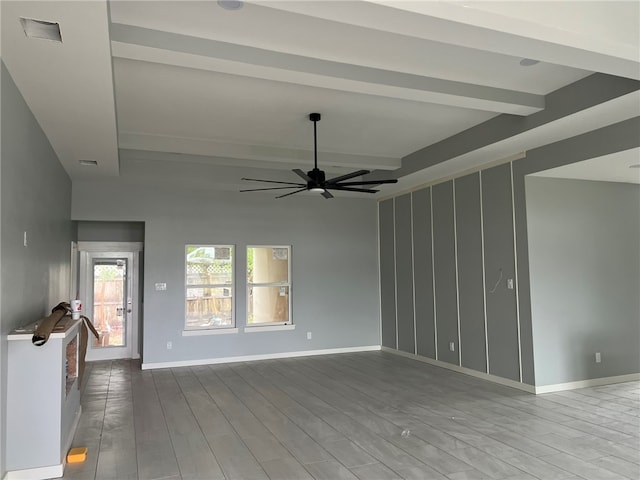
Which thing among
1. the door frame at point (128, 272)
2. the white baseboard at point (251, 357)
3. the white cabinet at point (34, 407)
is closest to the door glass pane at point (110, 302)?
the door frame at point (128, 272)

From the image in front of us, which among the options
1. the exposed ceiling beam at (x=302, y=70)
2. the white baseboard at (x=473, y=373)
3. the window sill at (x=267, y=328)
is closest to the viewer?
the exposed ceiling beam at (x=302, y=70)

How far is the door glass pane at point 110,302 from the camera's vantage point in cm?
783

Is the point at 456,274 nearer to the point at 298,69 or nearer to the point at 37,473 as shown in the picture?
the point at 298,69

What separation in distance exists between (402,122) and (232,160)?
2.83m

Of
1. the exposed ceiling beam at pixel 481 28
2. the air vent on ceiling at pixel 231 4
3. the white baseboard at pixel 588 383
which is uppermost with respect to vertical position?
the air vent on ceiling at pixel 231 4

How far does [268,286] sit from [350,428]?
407 centimetres

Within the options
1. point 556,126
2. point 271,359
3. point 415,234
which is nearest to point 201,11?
point 556,126

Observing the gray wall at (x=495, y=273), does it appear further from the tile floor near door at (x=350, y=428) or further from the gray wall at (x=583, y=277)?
the tile floor near door at (x=350, y=428)

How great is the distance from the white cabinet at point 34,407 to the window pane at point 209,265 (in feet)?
13.6

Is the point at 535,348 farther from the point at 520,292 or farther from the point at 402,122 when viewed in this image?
the point at 402,122

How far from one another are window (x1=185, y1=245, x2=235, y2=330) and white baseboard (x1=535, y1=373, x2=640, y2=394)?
4709mm

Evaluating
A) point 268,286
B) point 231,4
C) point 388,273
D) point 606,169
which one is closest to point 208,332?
point 268,286

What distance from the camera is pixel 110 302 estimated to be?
25.9ft

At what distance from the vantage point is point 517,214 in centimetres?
559
